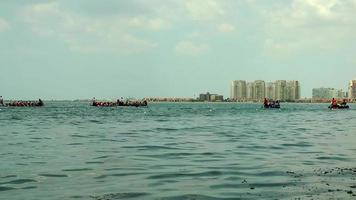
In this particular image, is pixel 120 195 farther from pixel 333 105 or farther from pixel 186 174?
pixel 333 105

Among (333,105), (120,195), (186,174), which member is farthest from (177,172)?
(333,105)

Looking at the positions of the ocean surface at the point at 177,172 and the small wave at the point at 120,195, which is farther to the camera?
the ocean surface at the point at 177,172

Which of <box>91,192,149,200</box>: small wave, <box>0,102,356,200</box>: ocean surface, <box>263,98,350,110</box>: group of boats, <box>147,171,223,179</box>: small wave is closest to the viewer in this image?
<box>91,192,149,200</box>: small wave

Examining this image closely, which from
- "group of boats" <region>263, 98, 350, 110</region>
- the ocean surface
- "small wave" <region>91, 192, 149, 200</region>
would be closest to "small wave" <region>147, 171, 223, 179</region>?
the ocean surface

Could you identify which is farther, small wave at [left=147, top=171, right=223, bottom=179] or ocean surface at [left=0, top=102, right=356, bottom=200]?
small wave at [left=147, top=171, right=223, bottom=179]

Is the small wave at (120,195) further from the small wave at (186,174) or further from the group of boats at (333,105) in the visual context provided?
the group of boats at (333,105)

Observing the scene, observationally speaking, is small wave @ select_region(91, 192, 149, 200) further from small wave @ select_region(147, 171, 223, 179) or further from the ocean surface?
small wave @ select_region(147, 171, 223, 179)

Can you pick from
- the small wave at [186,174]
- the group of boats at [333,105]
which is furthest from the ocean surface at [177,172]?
the group of boats at [333,105]

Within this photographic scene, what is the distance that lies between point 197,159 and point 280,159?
415 cm

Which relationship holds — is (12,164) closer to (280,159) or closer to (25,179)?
(25,179)

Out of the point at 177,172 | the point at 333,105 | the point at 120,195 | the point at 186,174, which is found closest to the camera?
the point at 120,195

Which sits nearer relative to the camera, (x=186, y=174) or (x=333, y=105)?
(x=186, y=174)

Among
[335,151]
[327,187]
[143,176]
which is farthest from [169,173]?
[335,151]

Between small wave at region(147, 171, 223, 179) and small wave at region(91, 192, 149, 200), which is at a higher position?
small wave at region(91, 192, 149, 200)
